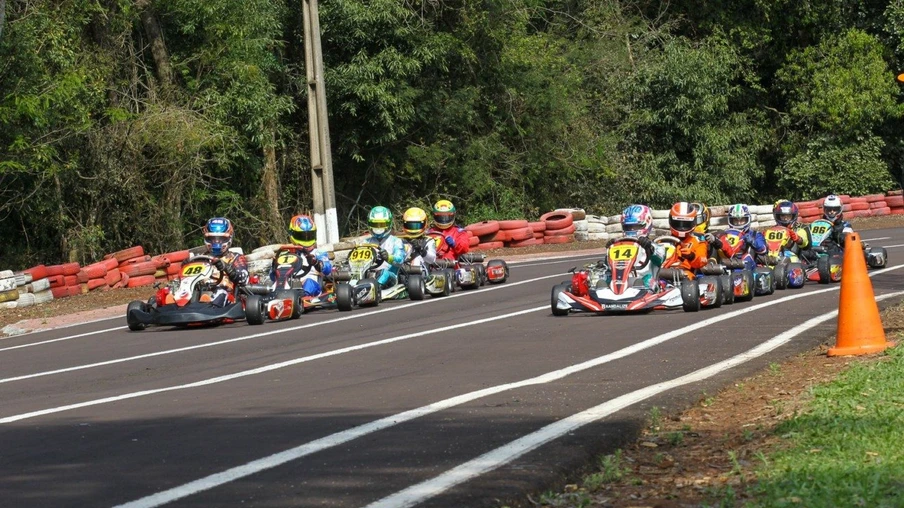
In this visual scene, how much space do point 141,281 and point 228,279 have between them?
7107mm

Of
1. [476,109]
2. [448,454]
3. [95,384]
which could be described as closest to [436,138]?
[476,109]

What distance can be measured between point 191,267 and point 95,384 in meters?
5.73

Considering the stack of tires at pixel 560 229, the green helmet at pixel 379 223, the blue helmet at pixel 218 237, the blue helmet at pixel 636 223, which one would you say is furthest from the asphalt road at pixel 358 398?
Result: the stack of tires at pixel 560 229

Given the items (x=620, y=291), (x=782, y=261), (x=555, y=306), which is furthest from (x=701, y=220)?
(x=555, y=306)

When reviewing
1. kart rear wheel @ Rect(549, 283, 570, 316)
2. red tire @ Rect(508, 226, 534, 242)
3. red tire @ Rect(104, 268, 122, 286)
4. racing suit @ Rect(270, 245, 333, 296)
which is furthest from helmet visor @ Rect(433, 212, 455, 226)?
red tire @ Rect(508, 226, 534, 242)

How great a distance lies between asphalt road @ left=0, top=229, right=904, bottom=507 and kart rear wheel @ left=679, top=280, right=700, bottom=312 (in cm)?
17

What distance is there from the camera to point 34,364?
44.6 ft

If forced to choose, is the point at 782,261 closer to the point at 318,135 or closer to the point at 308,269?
the point at 308,269

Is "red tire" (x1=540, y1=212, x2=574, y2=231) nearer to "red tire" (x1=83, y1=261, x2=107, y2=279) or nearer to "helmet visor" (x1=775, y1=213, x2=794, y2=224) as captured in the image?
"helmet visor" (x1=775, y1=213, x2=794, y2=224)

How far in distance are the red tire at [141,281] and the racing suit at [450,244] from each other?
227 inches

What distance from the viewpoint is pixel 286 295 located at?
679 inches

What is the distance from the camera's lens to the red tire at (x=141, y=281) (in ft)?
77.6

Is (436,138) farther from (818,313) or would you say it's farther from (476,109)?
(818,313)

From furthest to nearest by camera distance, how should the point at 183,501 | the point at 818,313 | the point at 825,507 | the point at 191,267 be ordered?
1. the point at 191,267
2. the point at 818,313
3. the point at 183,501
4. the point at 825,507
